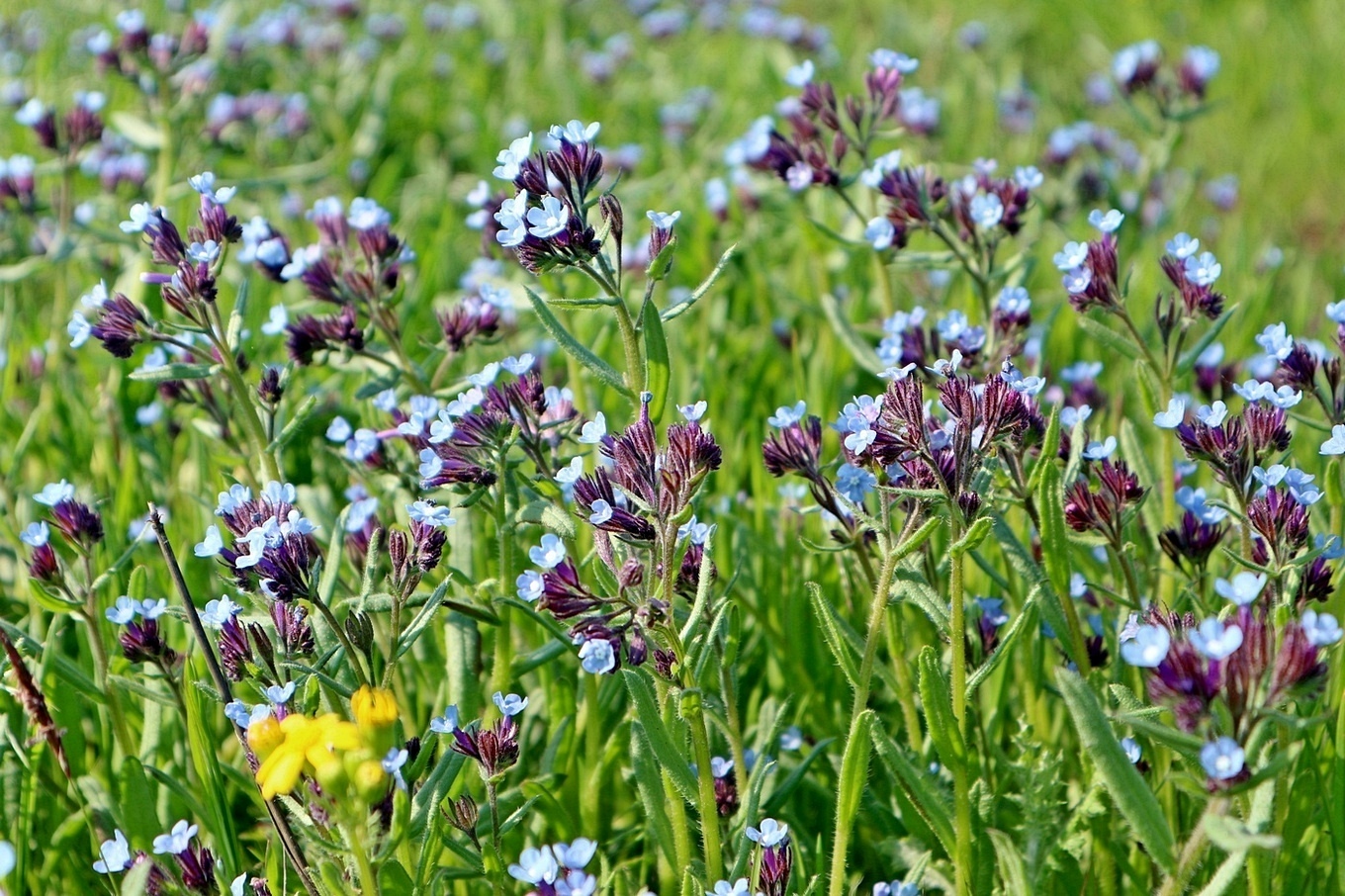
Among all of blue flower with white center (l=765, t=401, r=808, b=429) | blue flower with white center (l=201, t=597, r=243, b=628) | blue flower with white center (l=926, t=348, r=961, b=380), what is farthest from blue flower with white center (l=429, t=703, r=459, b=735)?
blue flower with white center (l=926, t=348, r=961, b=380)

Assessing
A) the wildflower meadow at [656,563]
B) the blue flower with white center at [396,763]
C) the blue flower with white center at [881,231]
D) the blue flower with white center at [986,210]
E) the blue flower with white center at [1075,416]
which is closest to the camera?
the blue flower with white center at [396,763]

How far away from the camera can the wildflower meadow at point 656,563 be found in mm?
2037

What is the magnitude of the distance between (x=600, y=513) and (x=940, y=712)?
0.63 metres

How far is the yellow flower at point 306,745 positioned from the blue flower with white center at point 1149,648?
102 cm

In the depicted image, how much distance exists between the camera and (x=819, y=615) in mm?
2135

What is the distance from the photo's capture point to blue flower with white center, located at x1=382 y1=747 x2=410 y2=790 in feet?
6.30

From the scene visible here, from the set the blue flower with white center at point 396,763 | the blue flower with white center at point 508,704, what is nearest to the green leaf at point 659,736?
the blue flower with white center at point 508,704

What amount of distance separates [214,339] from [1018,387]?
1.54m

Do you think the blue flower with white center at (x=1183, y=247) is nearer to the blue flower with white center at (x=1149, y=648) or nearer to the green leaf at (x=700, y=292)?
the green leaf at (x=700, y=292)

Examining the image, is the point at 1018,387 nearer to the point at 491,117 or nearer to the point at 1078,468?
the point at 1078,468

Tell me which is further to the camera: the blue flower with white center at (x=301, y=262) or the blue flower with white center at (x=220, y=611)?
the blue flower with white center at (x=301, y=262)

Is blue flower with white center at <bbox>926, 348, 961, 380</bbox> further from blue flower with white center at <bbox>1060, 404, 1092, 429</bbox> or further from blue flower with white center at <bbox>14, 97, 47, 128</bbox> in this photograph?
blue flower with white center at <bbox>14, 97, 47, 128</bbox>

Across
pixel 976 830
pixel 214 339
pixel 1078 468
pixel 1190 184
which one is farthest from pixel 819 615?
pixel 1190 184

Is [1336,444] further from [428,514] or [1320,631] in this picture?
[428,514]
